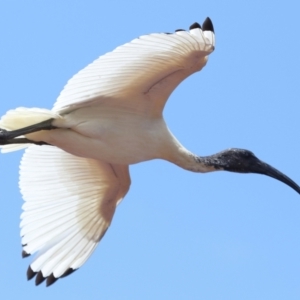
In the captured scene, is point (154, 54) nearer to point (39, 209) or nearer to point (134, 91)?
point (134, 91)

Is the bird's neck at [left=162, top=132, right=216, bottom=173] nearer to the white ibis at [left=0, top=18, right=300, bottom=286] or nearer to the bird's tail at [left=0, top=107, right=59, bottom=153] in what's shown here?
the white ibis at [left=0, top=18, right=300, bottom=286]

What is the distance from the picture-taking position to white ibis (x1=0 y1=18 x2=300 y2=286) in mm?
15367

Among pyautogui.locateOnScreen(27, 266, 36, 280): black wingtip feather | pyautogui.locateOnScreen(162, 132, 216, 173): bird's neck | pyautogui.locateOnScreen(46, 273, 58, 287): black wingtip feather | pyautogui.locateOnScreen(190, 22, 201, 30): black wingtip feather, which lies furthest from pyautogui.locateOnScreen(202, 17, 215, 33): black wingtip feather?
pyautogui.locateOnScreen(27, 266, 36, 280): black wingtip feather

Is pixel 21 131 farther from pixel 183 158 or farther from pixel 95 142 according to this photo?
pixel 183 158

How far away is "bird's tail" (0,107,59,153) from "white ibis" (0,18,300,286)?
1 cm

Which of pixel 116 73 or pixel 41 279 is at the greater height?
pixel 116 73

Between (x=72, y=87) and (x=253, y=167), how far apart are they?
111 inches

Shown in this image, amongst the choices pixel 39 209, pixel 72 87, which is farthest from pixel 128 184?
pixel 72 87

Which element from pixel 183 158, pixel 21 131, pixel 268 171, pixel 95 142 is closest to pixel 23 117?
pixel 21 131

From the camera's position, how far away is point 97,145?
635 inches

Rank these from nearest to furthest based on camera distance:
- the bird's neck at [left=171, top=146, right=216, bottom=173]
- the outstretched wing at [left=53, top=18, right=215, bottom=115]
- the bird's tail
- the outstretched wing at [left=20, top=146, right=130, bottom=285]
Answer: the outstretched wing at [left=53, top=18, right=215, bottom=115]
the bird's tail
the bird's neck at [left=171, top=146, right=216, bottom=173]
the outstretched wing at [left=20, top=146, right=130, bottom=285]

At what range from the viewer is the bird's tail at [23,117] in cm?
1593

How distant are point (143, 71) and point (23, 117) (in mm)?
1614

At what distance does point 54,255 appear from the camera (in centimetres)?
1756
